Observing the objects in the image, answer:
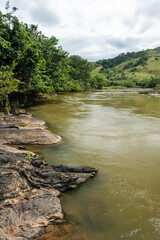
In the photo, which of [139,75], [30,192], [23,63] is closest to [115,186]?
[30,192]

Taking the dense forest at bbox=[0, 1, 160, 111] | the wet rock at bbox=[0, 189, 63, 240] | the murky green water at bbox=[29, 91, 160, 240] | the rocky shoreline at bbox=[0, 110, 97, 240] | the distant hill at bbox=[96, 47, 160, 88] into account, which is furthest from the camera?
the distant hill at bbox=[96, 47, 160, 88]

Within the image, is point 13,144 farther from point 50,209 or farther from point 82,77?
point 82,77

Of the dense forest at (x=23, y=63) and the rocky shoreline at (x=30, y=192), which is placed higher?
the dense forest at (x=23, y=63)

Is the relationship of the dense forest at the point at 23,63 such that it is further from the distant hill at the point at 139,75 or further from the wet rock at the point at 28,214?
the distant hill at the point at 139,75

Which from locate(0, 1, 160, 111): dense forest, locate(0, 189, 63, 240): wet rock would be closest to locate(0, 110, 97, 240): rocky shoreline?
locate(0, 189, 63, 240): wet rock

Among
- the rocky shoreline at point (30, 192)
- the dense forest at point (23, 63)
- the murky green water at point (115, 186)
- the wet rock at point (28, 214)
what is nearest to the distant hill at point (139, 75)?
the dense forest at point (23, 63)

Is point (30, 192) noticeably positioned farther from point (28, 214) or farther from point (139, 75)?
point (139, 75)

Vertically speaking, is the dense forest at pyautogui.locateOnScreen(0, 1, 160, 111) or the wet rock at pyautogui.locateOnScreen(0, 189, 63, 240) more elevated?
the dense forest at pyautogui.locateOnScreen(0, 1, 160, 111)

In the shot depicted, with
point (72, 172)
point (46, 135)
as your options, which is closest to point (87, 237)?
point (72, 172)

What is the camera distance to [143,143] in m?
7.94

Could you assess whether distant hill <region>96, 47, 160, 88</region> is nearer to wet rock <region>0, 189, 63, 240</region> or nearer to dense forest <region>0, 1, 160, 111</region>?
dense forest <region>0, 1, 160, 111</region>

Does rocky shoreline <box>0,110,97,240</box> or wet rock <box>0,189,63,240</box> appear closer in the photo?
wet rock <box>0,189,63,240</box>

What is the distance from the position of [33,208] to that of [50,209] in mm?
366

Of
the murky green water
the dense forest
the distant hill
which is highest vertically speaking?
the distant hill
